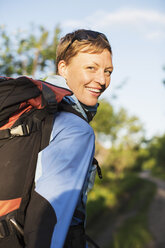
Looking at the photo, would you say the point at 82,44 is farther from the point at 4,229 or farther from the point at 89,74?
the point at 4,229

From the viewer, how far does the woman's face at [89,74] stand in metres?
1.54

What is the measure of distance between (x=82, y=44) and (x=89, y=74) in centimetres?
19

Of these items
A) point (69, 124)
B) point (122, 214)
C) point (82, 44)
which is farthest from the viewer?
point (122, 214)

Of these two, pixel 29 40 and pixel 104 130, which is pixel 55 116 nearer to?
pixel 29 40

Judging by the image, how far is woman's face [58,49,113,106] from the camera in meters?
1.54

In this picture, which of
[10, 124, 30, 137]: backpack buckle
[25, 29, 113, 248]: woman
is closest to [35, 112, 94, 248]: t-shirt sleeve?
[25, 29, 113, 248]: woman

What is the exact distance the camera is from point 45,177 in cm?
107

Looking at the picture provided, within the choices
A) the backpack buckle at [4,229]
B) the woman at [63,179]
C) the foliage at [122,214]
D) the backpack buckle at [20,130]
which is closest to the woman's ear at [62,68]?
the woman at [63,179]

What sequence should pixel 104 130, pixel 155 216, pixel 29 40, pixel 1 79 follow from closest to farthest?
pixel 1 79 → pixel 29 40 → pixel 155 216 → pixel 104 130

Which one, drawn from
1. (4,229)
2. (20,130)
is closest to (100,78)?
(20,130)

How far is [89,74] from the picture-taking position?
1.57m

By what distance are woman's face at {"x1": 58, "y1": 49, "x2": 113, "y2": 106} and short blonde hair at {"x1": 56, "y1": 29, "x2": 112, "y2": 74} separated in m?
0.03

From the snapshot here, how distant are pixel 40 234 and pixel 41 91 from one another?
2.03 ft

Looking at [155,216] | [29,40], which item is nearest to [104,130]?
[155,216]
